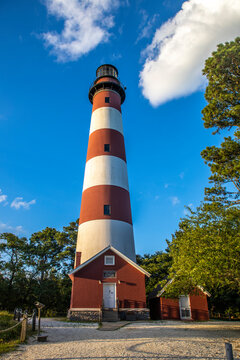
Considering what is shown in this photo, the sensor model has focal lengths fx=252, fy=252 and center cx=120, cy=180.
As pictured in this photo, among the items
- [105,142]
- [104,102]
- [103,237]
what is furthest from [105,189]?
[104,102]

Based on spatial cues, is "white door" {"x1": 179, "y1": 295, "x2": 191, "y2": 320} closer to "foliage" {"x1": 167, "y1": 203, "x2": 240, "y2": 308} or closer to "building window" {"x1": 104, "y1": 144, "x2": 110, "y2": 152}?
"foliage" {"x1": 167, "y1": 203, "x2": 240, "y2": 308}

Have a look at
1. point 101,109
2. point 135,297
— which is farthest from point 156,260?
point 101,109

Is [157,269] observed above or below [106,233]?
below

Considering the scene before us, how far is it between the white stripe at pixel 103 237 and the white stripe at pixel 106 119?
30.9ft

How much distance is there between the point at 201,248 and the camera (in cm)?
1071

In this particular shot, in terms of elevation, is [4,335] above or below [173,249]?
below

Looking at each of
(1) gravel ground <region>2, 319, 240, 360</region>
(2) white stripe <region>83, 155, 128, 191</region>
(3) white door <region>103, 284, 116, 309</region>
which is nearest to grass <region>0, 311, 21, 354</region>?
(1) gravel ground <region>2, 319, 240, 360</region>

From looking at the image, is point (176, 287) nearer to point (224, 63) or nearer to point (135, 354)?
point (135, 354)

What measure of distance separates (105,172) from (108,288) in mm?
9249

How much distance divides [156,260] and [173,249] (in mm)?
13310

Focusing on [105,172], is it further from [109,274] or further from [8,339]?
[8,339]

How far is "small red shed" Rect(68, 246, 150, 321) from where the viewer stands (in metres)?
16.8

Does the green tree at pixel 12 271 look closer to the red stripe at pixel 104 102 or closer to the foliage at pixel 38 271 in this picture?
the foliage at pixel 38 271

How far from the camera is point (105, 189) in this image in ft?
69.1
